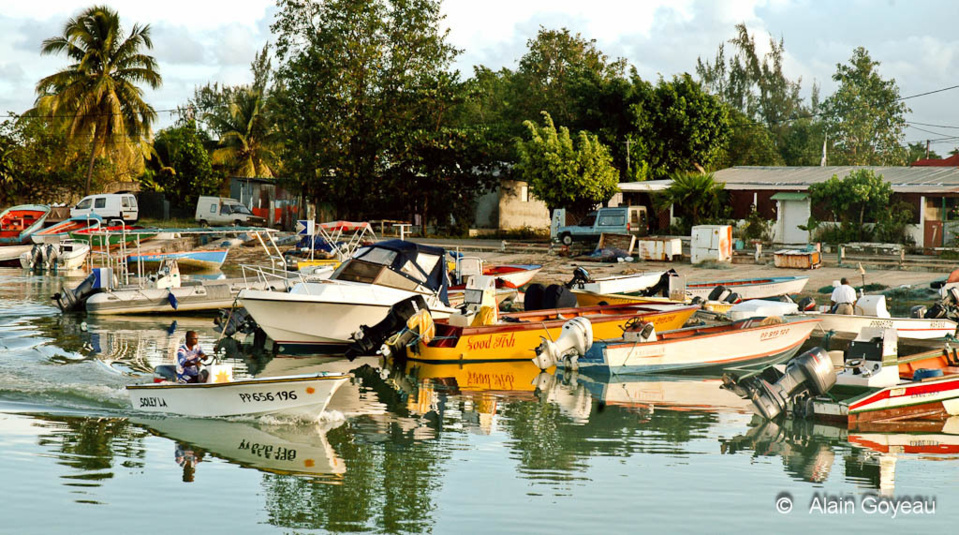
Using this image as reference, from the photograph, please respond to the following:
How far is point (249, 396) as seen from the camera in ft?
46.5

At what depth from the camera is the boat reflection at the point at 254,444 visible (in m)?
12.6

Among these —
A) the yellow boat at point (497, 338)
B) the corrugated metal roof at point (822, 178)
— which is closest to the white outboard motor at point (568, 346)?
the yellow boat at point (497, 338)

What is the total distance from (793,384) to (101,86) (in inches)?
1848

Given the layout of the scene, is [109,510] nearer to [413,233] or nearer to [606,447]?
[606,447]

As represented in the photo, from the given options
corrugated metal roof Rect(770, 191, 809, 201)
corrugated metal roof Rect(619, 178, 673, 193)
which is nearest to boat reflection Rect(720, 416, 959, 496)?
corrugated metal roof Rect(770, 191, 809, 201)

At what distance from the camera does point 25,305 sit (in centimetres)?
2878

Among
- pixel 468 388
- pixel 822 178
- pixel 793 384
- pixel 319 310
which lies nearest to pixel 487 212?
pixel 822 178

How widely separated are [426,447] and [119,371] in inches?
314

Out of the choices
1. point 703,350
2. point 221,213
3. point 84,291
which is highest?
point 221,213

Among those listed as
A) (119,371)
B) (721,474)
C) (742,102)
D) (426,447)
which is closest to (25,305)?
(119,371)

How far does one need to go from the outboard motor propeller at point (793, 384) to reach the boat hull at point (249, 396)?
6388 millimetres

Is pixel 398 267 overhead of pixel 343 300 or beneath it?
overhead
